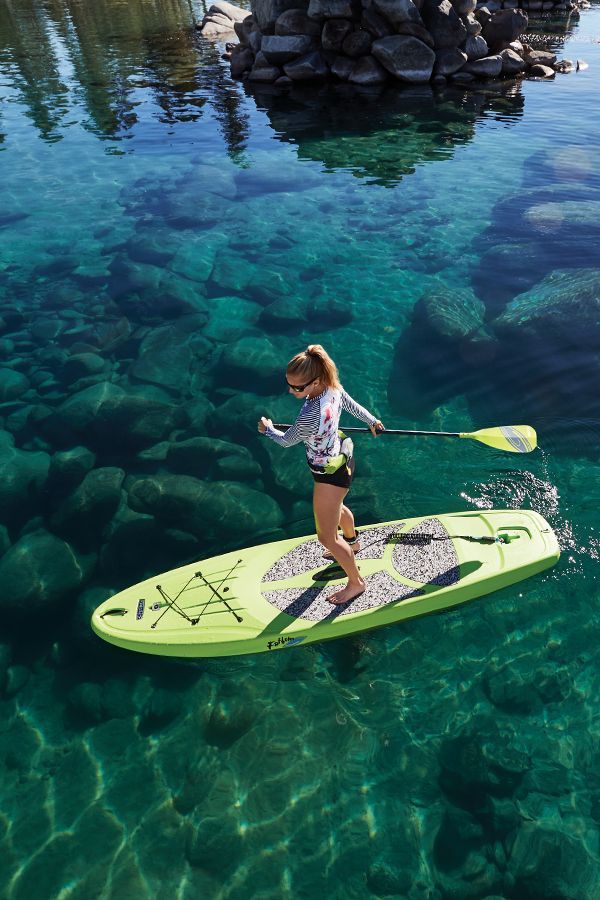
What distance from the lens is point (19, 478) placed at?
27.1ft

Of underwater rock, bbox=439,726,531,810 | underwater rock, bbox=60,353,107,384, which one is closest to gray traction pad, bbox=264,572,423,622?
underwater rock, bbox=439,726,531,810

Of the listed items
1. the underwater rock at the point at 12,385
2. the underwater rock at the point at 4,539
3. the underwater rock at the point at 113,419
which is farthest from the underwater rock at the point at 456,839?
the underwater rock at the point at 12,385

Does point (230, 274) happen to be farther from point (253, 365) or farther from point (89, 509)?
point (89, 509)

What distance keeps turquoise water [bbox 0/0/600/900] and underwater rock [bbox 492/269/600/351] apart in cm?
7

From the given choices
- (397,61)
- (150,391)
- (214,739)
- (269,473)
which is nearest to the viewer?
(214,739)

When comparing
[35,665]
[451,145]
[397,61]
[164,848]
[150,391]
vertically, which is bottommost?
[164,848]

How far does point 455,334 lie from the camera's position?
1092 cm

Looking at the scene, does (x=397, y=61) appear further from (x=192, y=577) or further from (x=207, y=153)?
(x=192, y=577)

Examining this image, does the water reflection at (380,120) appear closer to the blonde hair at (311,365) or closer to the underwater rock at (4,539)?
the blonde hair at (311,365)

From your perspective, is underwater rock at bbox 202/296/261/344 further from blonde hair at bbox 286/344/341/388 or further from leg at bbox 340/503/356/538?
blonde hair at bbox 286/344/341/388

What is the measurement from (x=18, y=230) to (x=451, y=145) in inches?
629

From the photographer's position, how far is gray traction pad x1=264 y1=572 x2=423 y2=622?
6.00m

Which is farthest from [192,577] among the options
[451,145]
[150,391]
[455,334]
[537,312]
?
[451,145]

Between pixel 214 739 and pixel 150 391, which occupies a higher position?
pixel 150 391
